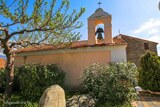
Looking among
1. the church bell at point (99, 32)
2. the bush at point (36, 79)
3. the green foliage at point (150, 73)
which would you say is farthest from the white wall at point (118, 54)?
the bush at point (36, 79)

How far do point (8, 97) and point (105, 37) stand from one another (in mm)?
7152

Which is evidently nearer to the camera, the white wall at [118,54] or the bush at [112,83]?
the bush at [112,83]

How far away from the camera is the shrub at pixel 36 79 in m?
10.4

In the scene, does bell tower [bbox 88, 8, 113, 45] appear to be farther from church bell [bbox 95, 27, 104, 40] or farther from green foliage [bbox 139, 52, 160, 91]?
green foliage [bbox 139, 52, 160, 91]

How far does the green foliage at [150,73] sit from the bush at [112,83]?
3.26 meters

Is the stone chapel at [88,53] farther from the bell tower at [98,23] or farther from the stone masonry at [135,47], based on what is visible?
the stone masonry at [135,47]

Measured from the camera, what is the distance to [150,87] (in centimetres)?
1181

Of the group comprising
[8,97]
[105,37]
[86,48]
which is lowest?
[8,97]

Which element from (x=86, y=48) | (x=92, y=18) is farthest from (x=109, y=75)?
(x=92, y=18)

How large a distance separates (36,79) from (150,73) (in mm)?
7406

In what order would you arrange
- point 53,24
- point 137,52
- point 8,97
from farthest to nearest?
point 137,52 → point 8,97 → point 53,24

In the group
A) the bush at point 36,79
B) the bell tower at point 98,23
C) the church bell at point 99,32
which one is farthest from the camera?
the church bell at point 99,32

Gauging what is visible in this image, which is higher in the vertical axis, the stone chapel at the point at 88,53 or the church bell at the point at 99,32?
the church bell at the point at 99,32

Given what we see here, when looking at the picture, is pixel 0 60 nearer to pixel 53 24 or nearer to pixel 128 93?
pixel 53 24
